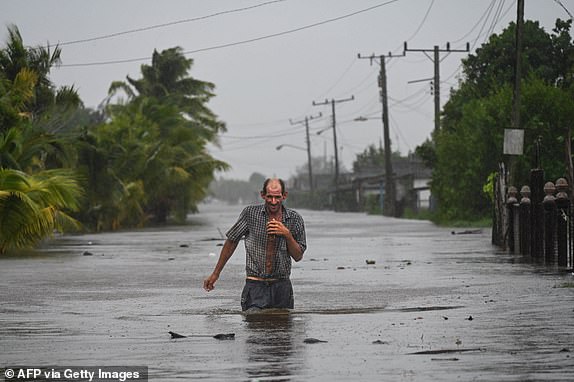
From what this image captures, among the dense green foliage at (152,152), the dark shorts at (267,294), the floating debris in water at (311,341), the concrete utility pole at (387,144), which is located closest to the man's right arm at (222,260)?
the dark shorts at (267,294)

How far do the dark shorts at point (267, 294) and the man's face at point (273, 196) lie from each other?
93 centimetres

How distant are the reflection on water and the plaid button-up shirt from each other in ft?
1.65

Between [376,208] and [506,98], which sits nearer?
[506,98]

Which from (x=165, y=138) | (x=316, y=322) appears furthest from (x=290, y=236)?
(x=165, y=138)

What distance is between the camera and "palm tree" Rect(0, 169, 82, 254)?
86.9ft

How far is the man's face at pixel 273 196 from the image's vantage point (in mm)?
12164

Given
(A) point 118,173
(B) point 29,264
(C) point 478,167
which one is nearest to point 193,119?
(A) point 118,173

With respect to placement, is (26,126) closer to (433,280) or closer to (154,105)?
(433,280)

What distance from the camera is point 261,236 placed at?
41.3 ft

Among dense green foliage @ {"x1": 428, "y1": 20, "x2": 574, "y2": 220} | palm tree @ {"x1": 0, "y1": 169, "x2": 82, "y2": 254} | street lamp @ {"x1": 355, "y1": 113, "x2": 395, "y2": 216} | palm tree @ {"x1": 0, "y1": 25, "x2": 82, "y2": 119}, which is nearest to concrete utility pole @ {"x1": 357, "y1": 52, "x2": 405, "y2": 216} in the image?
street lamp @ {"x1": 355, "y1": 113, "x2": 395, "y2": 216}

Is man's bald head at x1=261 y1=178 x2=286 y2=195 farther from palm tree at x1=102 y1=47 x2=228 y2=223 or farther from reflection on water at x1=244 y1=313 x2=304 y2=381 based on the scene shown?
palm tree at x1=102 y1=47 x2=228 y2=223

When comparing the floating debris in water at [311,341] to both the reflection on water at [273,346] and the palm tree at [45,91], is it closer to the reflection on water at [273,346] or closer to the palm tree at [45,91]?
the reflection on water at [273,346]

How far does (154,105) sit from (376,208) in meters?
27.5

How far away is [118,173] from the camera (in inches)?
2263
